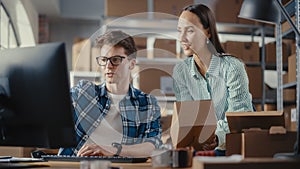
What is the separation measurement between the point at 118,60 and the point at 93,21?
469 centimetres

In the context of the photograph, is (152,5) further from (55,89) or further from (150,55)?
(55,89)

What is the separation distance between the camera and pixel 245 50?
4395mm

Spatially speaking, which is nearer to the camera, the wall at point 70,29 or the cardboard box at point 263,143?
the cardboard box at point 263,143

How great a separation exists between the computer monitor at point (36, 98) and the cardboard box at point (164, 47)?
296 centimetres

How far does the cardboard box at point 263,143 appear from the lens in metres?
1.25

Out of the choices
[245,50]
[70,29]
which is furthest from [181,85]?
[70,29]

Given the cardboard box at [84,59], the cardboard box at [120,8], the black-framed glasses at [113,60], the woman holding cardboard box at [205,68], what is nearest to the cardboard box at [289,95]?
the cardboard box at [120,8]

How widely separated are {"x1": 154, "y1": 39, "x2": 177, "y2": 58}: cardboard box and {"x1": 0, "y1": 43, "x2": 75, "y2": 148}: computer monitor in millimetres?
2956

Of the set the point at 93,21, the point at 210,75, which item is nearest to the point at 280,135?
the point at 210,75

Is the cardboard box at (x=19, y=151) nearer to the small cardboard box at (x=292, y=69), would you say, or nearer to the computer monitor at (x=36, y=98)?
the computer monitor at (x=36, y=98)

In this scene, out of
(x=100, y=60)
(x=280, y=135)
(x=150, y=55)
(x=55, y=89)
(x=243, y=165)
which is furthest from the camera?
(x=150, y=55)

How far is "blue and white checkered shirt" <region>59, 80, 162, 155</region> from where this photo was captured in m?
1.87

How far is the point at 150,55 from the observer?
4.23m

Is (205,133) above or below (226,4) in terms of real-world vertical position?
below
